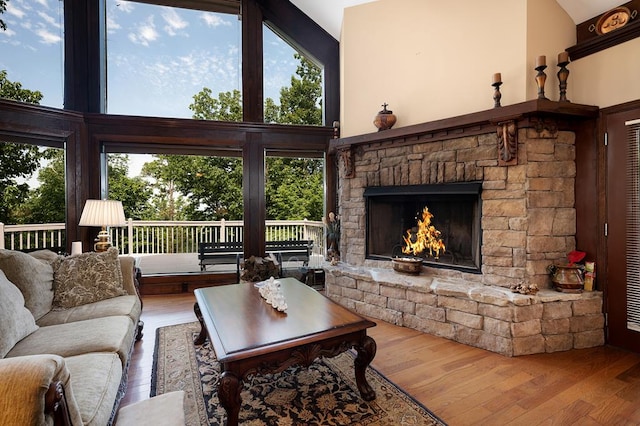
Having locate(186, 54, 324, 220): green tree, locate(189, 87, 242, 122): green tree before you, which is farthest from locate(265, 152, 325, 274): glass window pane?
locate(189, 87, 242, 122): green tree

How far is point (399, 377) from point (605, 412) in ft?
4.05

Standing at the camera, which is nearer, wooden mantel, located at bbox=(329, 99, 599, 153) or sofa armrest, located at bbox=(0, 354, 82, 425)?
sofa armrest, located at bbox=(0, 354, 82, 425)

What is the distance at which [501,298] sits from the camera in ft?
9.01

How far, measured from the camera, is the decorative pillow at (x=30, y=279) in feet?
7.34

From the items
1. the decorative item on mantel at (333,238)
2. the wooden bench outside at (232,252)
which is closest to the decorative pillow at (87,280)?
the wooden bench outside at (232,252)

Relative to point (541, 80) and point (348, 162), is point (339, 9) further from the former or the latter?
point (541, 80)

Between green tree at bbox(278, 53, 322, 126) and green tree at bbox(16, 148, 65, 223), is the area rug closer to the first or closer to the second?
green tree at bbox(16, 148, 65, 223)

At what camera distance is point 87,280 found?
8.73 feet

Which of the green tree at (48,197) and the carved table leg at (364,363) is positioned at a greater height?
the green tree at (48,197)

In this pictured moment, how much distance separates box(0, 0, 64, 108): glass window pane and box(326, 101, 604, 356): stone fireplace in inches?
159

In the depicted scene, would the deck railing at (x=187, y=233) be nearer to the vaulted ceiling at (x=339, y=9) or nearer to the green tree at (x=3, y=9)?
the green tree at (x=3, y=9)

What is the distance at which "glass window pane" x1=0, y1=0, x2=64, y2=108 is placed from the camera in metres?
3.73

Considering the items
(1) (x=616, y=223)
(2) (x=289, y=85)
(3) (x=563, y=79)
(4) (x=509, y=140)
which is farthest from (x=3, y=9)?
(1) (x=616, y=223)

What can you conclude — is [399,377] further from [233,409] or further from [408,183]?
[408,183]
